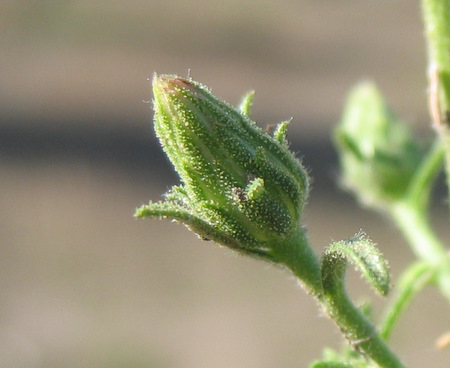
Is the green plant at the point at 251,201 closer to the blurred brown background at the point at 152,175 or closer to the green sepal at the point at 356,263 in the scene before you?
the green sepal at the point at 356,263

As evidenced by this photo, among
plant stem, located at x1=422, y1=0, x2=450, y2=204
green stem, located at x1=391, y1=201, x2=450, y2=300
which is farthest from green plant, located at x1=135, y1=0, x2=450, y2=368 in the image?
green stem, located at x1=391, y1=201, x2=450, y2=300

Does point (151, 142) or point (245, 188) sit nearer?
point (245, 188)

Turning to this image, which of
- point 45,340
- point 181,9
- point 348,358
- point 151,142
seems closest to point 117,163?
point 151,142

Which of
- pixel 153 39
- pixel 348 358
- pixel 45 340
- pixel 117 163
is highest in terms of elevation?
pixel 153 39

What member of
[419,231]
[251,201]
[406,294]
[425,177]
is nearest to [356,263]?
[251,201]

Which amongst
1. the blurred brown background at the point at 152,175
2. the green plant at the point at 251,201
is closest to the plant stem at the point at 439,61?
the green plant at the point at 251,201

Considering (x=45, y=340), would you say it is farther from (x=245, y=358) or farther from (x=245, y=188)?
(x=245, y=188)
